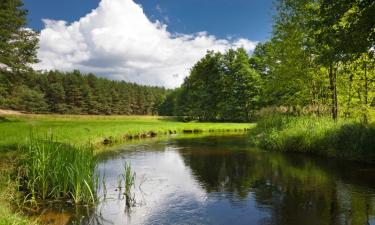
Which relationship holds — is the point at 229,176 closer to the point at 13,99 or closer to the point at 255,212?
the point at 255,212

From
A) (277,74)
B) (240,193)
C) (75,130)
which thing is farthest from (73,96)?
(240,193)

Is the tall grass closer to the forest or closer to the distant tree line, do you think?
the forest

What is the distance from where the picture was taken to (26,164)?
11.6 meters

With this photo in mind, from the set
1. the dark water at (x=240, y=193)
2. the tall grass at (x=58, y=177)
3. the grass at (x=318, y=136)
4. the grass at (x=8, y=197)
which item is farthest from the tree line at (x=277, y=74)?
the grass at (x=8, y=197)

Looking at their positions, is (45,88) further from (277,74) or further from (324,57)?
(324,57)

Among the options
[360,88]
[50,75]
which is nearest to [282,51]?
[360,88]

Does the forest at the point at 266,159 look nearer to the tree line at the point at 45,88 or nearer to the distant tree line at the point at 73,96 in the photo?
the tree line at the point at 45,88

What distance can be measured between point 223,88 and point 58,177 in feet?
218

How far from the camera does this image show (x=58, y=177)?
11.3m

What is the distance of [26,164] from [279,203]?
8963 mm

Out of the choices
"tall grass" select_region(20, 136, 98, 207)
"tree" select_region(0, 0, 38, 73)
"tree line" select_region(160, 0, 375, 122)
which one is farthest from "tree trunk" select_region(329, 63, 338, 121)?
"tree" select_region(0, 0, 38, 73)

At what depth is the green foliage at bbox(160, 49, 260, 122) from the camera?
71.4 metres

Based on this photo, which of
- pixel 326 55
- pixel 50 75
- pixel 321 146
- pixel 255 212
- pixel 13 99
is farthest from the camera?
pixel 50 75

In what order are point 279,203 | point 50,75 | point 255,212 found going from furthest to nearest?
point 50,75
point 279,203
point 255,212
